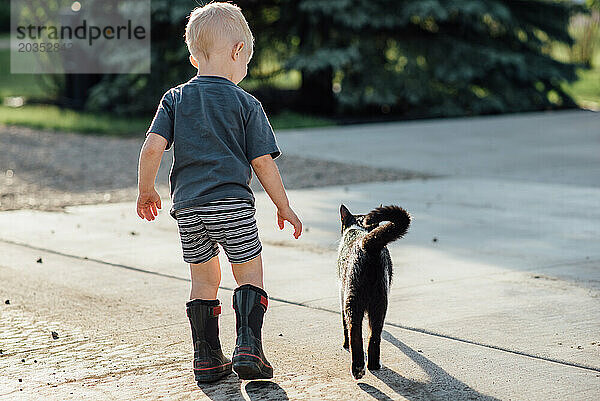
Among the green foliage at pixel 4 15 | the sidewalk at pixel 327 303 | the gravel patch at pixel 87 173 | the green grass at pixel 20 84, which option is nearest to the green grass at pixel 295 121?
the gravel patch at pixel 87 173

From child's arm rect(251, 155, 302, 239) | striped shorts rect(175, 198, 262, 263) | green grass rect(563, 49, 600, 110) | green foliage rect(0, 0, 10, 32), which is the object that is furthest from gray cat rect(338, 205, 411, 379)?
green foliage rect(0, 0, 10, 32)

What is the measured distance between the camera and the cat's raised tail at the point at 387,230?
148 inches

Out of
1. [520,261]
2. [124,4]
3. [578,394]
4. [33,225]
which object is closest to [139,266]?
[33,225]

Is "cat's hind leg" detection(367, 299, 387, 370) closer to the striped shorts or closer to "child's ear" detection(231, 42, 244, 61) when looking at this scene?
the striped shorts

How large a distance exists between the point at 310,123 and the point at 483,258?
10553mm

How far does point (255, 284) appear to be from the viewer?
12.6ft

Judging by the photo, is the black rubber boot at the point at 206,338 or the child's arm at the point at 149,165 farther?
the black rubber boot at the point at 206,338

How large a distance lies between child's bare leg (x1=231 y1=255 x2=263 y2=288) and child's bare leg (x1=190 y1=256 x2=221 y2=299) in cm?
11

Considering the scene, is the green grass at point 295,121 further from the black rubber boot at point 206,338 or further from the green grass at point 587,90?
the black rubber boot at point 206,338

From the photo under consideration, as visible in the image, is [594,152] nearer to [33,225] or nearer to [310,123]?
[310,123]

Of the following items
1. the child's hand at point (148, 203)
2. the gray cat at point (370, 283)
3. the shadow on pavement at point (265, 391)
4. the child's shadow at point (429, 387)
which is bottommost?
the shadow on pavement at point (265, 391)

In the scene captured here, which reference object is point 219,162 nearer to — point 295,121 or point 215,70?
point 215,70

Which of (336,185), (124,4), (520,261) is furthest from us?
(124,4)

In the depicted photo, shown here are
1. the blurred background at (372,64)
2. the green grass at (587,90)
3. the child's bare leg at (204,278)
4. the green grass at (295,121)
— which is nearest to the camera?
the child's bare leg at (204,278)
